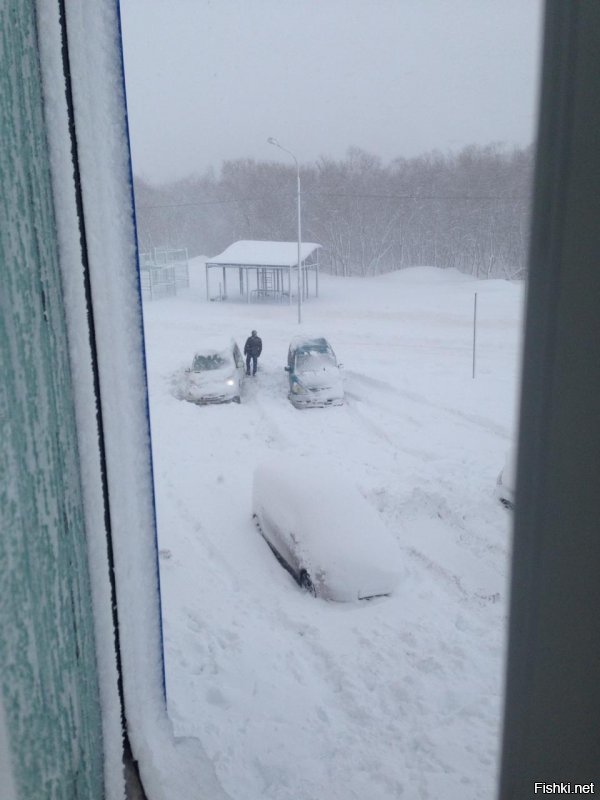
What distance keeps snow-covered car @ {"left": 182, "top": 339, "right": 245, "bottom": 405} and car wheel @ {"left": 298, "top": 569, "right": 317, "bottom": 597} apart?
20.0 ft

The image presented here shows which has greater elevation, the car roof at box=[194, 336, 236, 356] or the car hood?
the car roof at box=[194, 336, 236, 356]

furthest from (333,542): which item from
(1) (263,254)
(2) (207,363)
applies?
(1) (263,254)

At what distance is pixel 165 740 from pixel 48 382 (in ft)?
2.35

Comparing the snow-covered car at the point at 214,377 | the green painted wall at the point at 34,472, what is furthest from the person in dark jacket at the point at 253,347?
the green painted wall at the point at 34,472

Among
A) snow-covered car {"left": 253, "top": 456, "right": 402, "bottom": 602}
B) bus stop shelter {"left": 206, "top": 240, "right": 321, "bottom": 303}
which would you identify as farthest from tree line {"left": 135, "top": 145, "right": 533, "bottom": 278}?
snow-covered car {"left": 253, "top": 456, "right": 402, "bottom": 602}

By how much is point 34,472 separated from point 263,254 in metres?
21.5

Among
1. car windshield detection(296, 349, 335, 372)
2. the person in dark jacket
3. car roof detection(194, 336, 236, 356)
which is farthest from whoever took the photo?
the person in dark jacket

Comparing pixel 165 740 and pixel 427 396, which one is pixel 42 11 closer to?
pixel 165 740

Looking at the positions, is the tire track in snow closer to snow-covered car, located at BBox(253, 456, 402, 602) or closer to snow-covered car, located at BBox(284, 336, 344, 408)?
snow-covered car, located at BBox(284, 336, 344, 408)

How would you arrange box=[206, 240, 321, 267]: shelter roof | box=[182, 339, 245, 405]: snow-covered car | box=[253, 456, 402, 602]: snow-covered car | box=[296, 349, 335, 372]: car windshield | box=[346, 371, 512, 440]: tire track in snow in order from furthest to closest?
box=[206, 240, 321, 267]: shelter roof, box=[296, 349, 335, 372]: car windshield, box=[182, 339, 245, 405]: snow-covered car, box=[346, 371, 512, 440]: tire track in snow, box=[253, 456, 402, 602]: snow-covered car

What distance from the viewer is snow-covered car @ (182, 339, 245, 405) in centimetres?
1090

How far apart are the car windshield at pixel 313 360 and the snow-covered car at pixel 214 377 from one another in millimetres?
1167

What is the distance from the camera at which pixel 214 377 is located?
1101 cm

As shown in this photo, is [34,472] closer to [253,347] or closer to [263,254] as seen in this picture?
[253,347]
